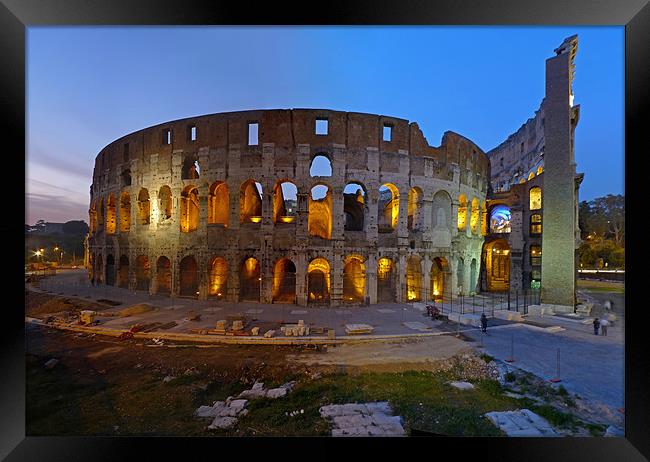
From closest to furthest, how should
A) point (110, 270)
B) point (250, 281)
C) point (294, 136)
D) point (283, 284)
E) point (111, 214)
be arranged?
point (294, 136)
point (283, 284)
point (250, 281)
point (110, 270)
point (111, 214)

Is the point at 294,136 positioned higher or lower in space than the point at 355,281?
higher

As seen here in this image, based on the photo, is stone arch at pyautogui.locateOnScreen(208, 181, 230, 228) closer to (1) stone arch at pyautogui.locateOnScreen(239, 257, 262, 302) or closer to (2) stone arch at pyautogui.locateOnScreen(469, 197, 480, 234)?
(1) stone arch at pyautogui.locateOnScreen(239, 257, 262, 302)

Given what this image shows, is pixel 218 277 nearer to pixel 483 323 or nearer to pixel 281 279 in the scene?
pixel 281 279

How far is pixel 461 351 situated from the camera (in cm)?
948

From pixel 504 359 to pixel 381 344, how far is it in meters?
4.12

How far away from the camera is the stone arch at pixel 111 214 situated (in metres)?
21.5

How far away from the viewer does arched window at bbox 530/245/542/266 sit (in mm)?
22469

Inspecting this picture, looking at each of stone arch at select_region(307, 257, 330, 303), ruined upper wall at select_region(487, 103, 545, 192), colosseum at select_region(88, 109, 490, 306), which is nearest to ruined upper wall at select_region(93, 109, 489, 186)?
colosseum at select_region(88, 109, 490, 306)

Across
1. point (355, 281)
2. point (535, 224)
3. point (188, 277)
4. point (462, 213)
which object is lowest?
point (355, 281)

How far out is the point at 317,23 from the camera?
460 centimetres

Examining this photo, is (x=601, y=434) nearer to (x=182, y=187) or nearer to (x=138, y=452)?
(x=138, y=452)

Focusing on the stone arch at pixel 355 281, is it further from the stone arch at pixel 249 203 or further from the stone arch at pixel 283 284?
the stone arch at pixel 249 203

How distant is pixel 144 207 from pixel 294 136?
1313 cm

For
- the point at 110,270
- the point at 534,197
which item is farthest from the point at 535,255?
the point at 110,270
